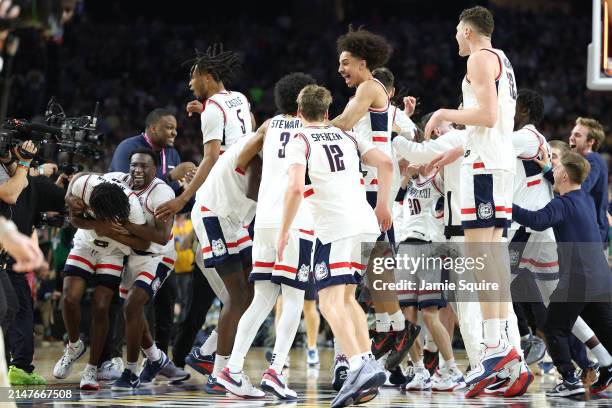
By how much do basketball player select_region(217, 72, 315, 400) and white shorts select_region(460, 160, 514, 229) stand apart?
1.22 metres

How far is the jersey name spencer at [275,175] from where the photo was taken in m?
7.80

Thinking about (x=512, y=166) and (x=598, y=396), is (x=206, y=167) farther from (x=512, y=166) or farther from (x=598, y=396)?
(x=598, y=396)

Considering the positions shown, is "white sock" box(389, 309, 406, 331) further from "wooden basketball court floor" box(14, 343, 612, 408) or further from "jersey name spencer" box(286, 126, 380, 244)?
"jersey name spencer" box(286, 126, 380, 244)

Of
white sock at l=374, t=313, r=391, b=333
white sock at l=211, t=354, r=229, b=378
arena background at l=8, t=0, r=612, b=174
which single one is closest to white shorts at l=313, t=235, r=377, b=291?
white sock at l=374, t=313, r=391, b=333

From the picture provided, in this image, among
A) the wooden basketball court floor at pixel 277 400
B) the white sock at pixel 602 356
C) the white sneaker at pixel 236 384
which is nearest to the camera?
the wooden basketball court floor at pixel 277 400

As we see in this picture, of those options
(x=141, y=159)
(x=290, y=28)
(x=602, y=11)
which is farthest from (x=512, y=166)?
(x=290, y=28)

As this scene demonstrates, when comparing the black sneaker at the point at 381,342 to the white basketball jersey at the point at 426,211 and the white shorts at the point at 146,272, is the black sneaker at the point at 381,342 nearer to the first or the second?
the white basketball jersey at the point at 426,211

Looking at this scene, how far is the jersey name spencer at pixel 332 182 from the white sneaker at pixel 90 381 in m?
2.61

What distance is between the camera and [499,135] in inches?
295

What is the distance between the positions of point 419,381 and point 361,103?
2.47 m

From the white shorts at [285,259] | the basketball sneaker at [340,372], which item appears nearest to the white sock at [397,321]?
the basketball sneaker at [340,372]

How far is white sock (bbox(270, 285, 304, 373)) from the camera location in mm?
7461

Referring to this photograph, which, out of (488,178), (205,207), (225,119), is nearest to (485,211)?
(488,178)

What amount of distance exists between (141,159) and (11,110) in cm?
1196
